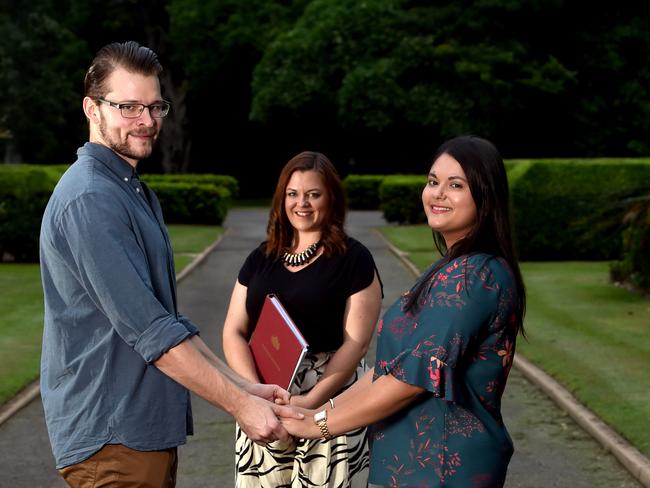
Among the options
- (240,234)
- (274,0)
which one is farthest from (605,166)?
(274,0)

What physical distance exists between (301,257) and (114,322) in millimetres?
1824

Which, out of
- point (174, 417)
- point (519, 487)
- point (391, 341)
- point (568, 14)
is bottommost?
point (519, 487)

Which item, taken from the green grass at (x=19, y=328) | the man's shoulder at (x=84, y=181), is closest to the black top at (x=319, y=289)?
the man's shoulder at (x=84, y=181)

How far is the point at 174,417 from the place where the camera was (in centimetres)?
334

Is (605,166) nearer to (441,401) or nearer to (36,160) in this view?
(441,401)

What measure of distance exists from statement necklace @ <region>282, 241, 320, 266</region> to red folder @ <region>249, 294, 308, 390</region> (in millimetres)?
281

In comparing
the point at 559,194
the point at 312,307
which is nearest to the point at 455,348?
the point at 312,307

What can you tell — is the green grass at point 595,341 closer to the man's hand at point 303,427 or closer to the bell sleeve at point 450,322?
the man's hand at point 303,427

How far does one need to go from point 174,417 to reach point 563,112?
38.8m

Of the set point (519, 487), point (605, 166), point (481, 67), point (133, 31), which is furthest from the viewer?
point (133, 31)

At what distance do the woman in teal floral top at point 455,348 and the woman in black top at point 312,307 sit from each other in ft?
3.39

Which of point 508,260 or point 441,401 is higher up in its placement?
point 508,260

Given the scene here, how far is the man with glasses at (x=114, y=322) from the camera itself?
3199 millimetres

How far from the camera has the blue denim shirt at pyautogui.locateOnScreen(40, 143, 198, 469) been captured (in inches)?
126
